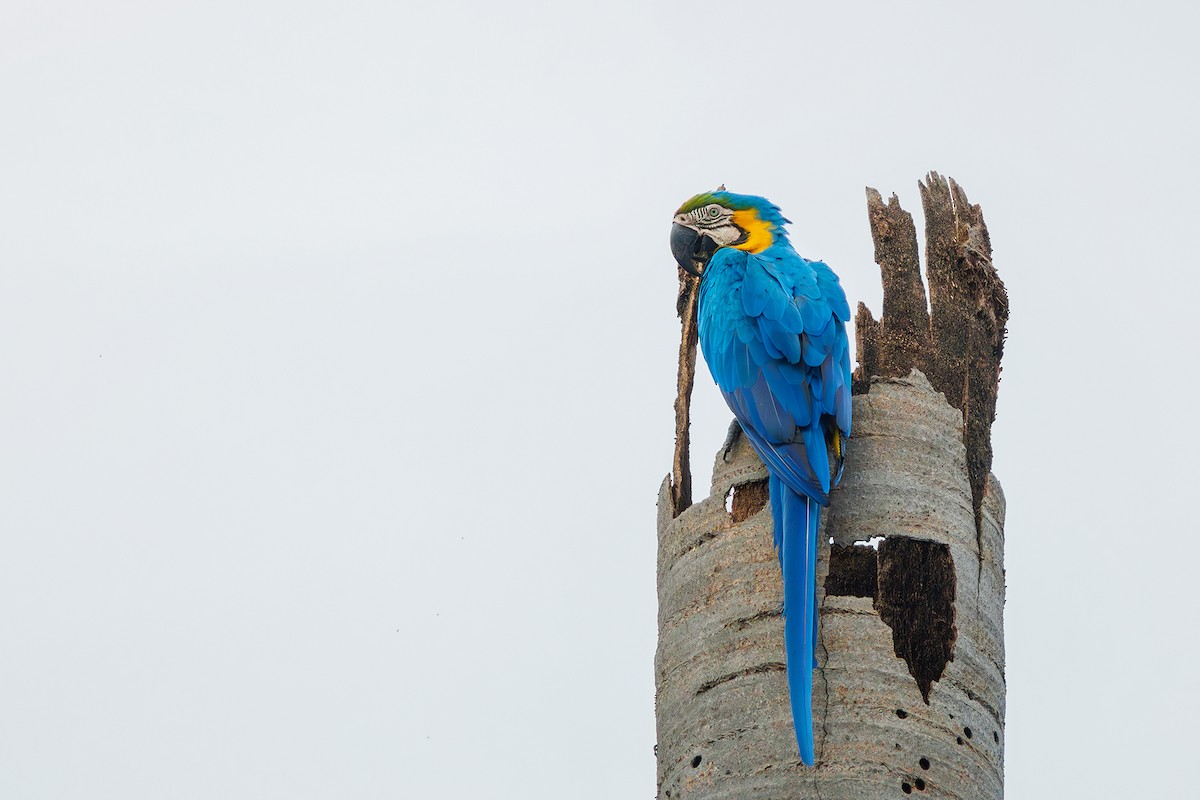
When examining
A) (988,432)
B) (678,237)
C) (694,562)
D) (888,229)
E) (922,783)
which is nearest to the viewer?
(922,783)

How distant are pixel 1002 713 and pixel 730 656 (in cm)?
69

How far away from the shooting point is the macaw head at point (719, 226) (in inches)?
180

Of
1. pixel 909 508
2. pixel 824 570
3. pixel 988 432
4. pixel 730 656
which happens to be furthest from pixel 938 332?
pixel 730 656

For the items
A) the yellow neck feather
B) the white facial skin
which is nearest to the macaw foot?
the yellow neck feather

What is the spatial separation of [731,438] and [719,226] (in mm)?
1094

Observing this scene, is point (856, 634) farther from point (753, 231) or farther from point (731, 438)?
point (753, 231)

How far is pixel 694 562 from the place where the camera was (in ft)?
11.6

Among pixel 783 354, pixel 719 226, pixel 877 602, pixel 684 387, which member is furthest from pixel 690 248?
pixel 877 602

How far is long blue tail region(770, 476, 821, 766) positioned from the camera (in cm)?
308

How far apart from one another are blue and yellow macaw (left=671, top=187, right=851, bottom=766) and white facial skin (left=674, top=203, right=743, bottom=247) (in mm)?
16

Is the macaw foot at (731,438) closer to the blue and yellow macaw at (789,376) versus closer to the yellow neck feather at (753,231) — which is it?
the blue and yellow macaw at (789,376)

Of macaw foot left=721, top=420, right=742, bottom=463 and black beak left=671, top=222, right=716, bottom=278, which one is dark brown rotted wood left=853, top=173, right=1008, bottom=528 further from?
black beak left=671, top=222, right=716, bottom=278

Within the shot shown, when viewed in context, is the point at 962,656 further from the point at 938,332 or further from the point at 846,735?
the point at 938,332

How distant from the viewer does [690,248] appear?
467 cm
